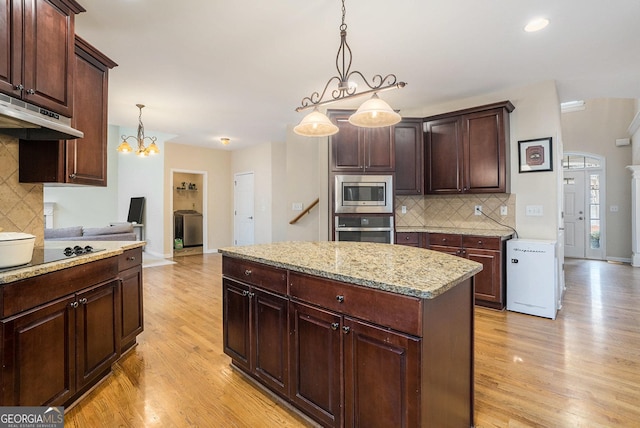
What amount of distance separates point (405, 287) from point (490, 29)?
2422mm

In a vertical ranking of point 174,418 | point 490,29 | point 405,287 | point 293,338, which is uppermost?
point 490,29

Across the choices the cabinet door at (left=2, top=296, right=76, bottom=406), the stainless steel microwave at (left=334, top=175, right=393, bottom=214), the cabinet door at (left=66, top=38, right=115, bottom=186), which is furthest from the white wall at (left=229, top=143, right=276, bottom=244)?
the cabinet door at (left=2, top=296, right=76, bottom=406)

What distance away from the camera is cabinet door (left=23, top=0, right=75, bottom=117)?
1.75 meters

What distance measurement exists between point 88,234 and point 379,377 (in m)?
5.11

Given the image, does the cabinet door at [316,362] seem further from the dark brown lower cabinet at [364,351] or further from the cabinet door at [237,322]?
the cabinet door at [237,322]

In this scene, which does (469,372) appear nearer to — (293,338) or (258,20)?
(293,338)

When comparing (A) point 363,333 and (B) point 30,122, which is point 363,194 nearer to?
(A) point 363,333

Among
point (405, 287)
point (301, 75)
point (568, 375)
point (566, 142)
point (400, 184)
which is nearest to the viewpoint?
point (405, 287)

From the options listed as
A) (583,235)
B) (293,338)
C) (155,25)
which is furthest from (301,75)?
(583,235)

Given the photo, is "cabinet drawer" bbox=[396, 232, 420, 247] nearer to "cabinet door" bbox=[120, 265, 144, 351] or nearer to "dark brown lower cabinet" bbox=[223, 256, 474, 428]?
"dark brown lower cabinet" bbox=[223, 256, 474, 428]

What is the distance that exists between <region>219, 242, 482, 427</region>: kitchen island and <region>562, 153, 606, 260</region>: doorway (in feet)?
22.6

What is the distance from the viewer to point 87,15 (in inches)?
91.7

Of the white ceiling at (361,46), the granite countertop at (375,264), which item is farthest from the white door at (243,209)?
the granite countertop at (375,264)

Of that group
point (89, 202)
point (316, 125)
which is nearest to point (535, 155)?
point (316, 125)
